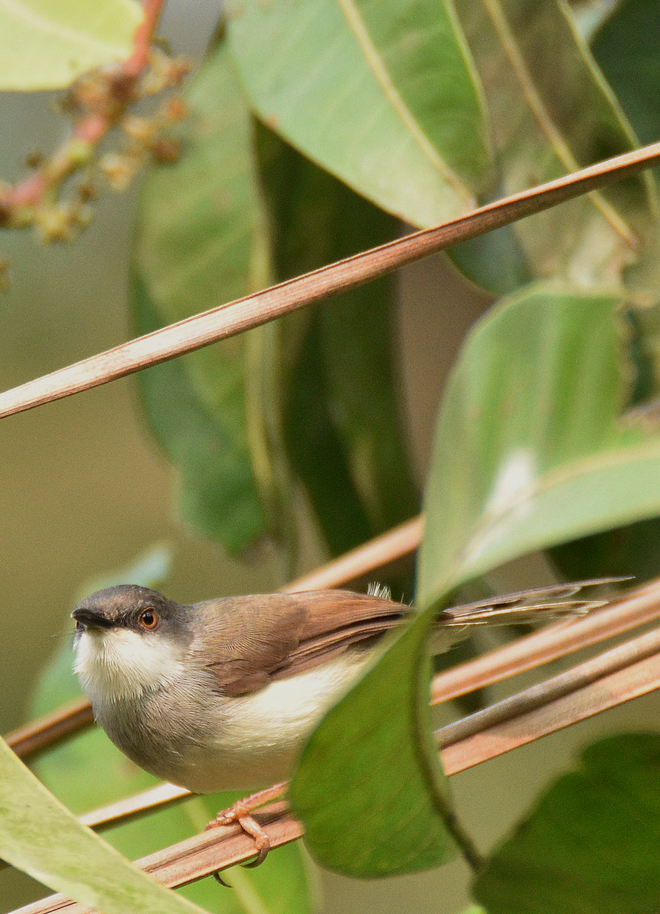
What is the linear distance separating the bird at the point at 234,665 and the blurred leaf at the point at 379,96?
0.79 metres

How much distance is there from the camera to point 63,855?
3.23ft

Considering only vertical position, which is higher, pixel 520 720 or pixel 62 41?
pixel 62 41

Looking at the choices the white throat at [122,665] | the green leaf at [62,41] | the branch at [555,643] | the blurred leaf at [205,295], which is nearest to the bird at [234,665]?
the white throat at [122,665]

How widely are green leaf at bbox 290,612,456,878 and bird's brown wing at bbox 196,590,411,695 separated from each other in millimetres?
740

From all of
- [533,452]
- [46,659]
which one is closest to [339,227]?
[533,452]

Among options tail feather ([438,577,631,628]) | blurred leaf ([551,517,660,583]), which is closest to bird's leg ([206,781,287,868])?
tail feather ([438,577,631,628])

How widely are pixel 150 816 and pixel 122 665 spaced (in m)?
0.40

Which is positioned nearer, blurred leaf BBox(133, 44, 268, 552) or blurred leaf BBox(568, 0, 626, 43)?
blurred leaf BBox(568, 0, 626, 43)

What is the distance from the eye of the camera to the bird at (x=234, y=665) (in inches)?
70.2

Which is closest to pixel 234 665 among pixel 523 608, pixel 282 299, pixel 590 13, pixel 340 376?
pixel 523 608

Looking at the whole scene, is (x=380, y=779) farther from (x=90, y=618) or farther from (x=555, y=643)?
(x=90, y=618)

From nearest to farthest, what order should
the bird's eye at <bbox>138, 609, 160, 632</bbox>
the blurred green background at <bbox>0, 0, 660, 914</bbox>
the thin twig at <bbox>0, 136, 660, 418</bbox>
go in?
the thin twig at <bbox>0, 136, 660, 418</bbox>, the bird's eye at <bbox>138, 609, 160, 632</bbox>, the blurred green background at <bbox>0, 0, 660, 914</bbox>

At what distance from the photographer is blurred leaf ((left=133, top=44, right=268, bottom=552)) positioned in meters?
2.38

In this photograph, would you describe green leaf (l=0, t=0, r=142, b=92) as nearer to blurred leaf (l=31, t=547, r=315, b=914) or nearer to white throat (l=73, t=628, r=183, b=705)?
white throat (l=73, t=628, r=183, b=705)
